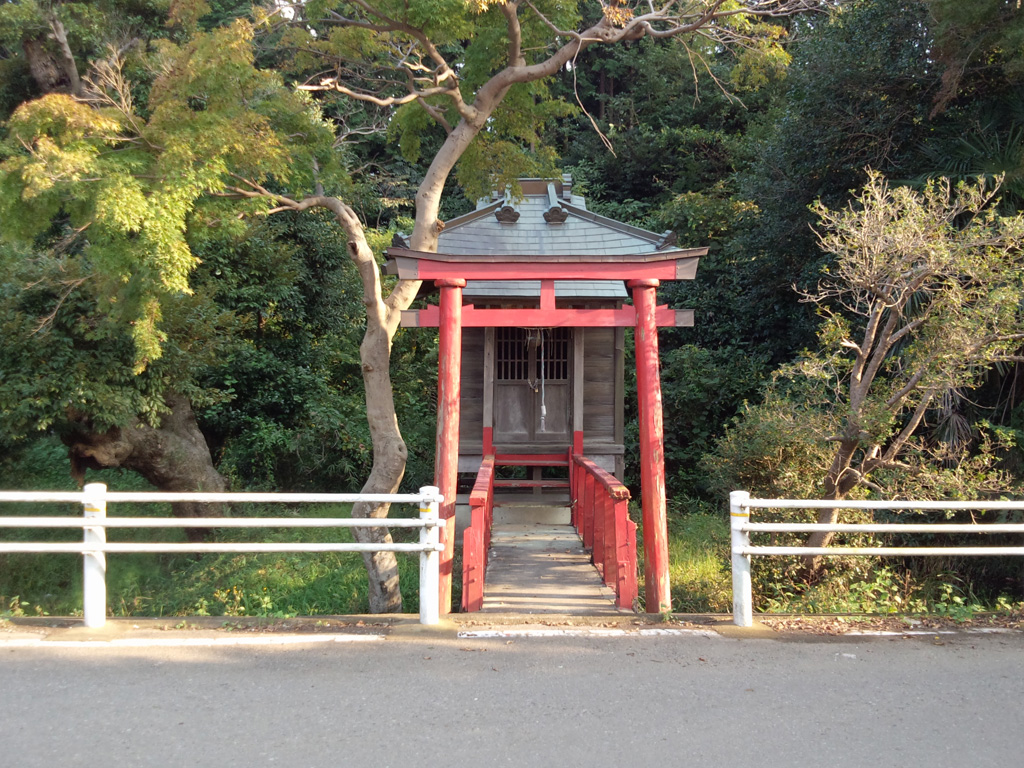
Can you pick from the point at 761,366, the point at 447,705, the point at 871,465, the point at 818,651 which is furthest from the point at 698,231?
the point at 447,705

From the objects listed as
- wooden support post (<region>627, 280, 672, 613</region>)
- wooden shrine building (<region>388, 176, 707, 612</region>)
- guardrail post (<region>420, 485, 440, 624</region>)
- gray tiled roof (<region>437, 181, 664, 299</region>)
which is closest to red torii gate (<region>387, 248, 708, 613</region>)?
wooden support post (<region>627, 280, 672, 613</region>)

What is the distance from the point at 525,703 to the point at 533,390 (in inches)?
316

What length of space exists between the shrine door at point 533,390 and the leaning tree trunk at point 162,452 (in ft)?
14.7

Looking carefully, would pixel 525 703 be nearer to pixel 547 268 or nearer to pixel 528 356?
pixel 547 268

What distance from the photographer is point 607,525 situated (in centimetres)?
817

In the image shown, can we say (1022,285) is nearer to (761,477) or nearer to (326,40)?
(761,477)

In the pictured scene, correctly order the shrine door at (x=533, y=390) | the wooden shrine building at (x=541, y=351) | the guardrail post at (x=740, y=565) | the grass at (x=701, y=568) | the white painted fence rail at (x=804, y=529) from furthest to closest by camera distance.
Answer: the shrine door at (x=533, y=390) → the wooden shrine building at (x=541, y=351) → the grass at (x=701, y=568) → the guardrail post at (x=740, y=565) → the white painted fence rail at (x=804, y=529)

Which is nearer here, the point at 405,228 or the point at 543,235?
the point at 543,235

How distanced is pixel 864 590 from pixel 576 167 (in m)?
19.5

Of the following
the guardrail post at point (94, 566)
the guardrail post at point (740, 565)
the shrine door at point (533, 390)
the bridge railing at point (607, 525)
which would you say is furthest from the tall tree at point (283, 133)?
the guardrail post at point (740, 565)

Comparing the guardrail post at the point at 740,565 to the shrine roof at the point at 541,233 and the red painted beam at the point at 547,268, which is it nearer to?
the red painted beam at the point at 547,268

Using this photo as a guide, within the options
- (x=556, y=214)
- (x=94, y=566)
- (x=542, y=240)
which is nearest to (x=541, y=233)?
(x=542, y=240)

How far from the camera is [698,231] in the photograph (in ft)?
61.0

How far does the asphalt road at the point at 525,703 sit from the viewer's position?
3756mm
